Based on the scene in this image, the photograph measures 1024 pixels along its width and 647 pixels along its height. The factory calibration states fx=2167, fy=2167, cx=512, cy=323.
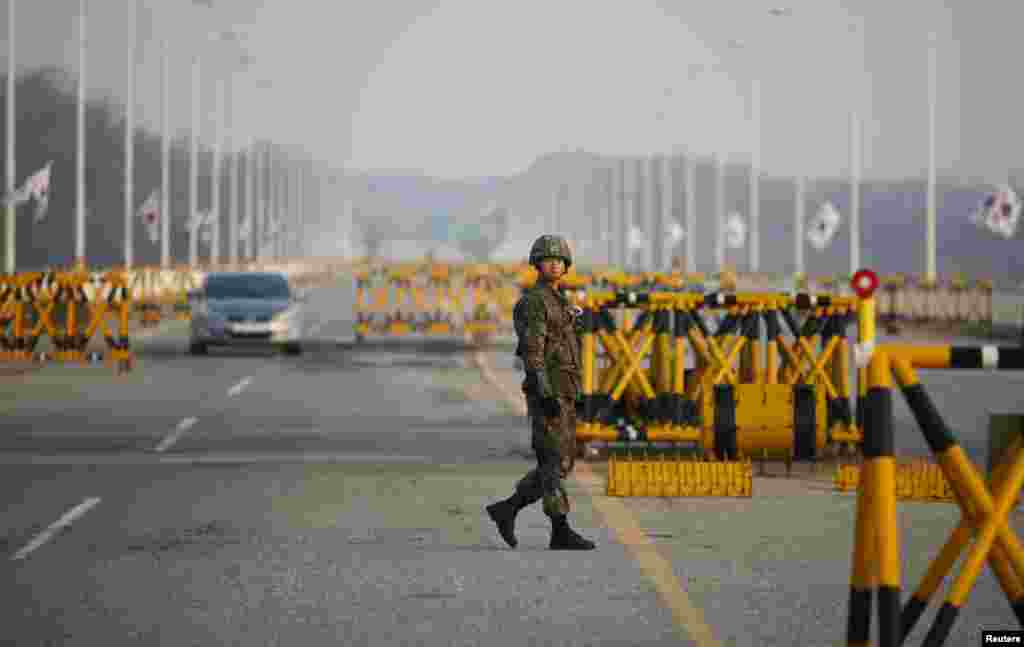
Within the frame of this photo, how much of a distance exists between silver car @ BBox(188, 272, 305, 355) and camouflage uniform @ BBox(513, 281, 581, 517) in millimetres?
23101

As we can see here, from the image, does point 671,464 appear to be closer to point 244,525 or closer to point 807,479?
point 807,479

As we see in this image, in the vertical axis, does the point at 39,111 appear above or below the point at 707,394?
above

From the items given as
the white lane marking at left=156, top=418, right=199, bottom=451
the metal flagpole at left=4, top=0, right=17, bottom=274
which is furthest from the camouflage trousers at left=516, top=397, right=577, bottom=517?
the metal flagpole at left=4, top=0, right=17, bottom=274

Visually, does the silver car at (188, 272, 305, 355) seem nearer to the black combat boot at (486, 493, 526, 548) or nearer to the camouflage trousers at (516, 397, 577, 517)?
the black combat boot at (486, 493, 526, 548)

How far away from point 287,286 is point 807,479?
21864 mm

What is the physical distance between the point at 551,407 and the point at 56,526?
3.23m

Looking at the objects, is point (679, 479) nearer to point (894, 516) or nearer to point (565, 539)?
point (565, 539)

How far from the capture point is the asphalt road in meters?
9.59

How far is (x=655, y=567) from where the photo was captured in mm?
11398

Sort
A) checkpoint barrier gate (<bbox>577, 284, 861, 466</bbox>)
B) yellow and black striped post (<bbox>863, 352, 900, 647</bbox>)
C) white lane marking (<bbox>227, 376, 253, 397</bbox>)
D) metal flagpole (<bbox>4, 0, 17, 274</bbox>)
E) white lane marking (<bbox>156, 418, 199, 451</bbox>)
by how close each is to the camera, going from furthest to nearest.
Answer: metal flagpole (<bbox>4, 0, 17, 274</bbox>)
white lane marking (<bbox>227, 376, 253, 397</bbox>)
white lane marking (<bbox>156, 418, 199, 451</bbox>)
checkpoint barrier gate (<bbox>577, 284, 861, 466</bbox>)
yellow and black striped post (<bbox>863, 352, 900, 647</bbox>)

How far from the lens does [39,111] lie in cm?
11144

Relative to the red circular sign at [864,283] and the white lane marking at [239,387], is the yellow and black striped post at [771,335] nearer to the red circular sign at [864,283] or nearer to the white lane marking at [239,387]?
the red circular sign at [864,283]

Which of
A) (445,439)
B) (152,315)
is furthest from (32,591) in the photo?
(152,315)

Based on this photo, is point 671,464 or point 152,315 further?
point 152,315
